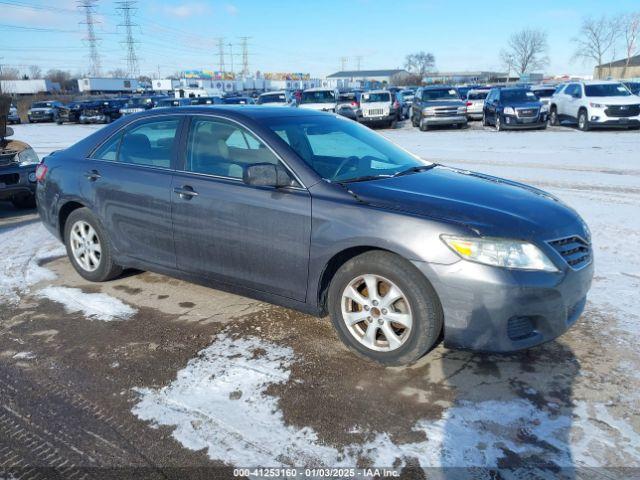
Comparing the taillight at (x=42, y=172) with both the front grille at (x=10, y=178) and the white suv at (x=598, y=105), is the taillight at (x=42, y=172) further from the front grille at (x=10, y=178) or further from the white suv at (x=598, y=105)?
the white suv at (x=598, y=105)

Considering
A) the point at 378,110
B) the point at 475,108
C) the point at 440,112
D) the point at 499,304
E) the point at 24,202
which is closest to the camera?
the point at 499,304

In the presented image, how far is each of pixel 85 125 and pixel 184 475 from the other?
33.3 metres

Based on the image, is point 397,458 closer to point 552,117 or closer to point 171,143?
point 171,143

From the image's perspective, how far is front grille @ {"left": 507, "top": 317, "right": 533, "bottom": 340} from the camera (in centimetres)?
313

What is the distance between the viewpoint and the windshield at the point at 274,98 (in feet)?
94.7

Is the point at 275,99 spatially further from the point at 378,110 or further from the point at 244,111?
the point at 244,111

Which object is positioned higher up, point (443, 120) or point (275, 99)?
point (275, 99)

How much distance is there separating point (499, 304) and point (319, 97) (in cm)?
2343

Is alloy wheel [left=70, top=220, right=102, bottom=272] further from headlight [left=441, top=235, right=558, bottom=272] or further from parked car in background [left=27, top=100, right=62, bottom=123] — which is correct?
parked car in background [left=27, top=100, right=62, bottom=123]

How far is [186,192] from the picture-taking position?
13.6ft

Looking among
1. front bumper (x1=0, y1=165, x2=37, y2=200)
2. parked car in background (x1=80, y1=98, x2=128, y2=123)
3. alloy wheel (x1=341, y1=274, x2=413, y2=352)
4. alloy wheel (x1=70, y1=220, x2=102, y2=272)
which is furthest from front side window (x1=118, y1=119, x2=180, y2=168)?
parked car in background (x1=80, y1=98, x2=128, y2=123)

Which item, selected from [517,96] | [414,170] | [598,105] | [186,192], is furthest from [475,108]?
[186,192]

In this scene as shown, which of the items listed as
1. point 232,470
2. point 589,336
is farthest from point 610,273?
point 232,470

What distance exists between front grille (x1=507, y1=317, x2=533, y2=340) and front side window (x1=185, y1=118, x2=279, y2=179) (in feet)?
6.21
